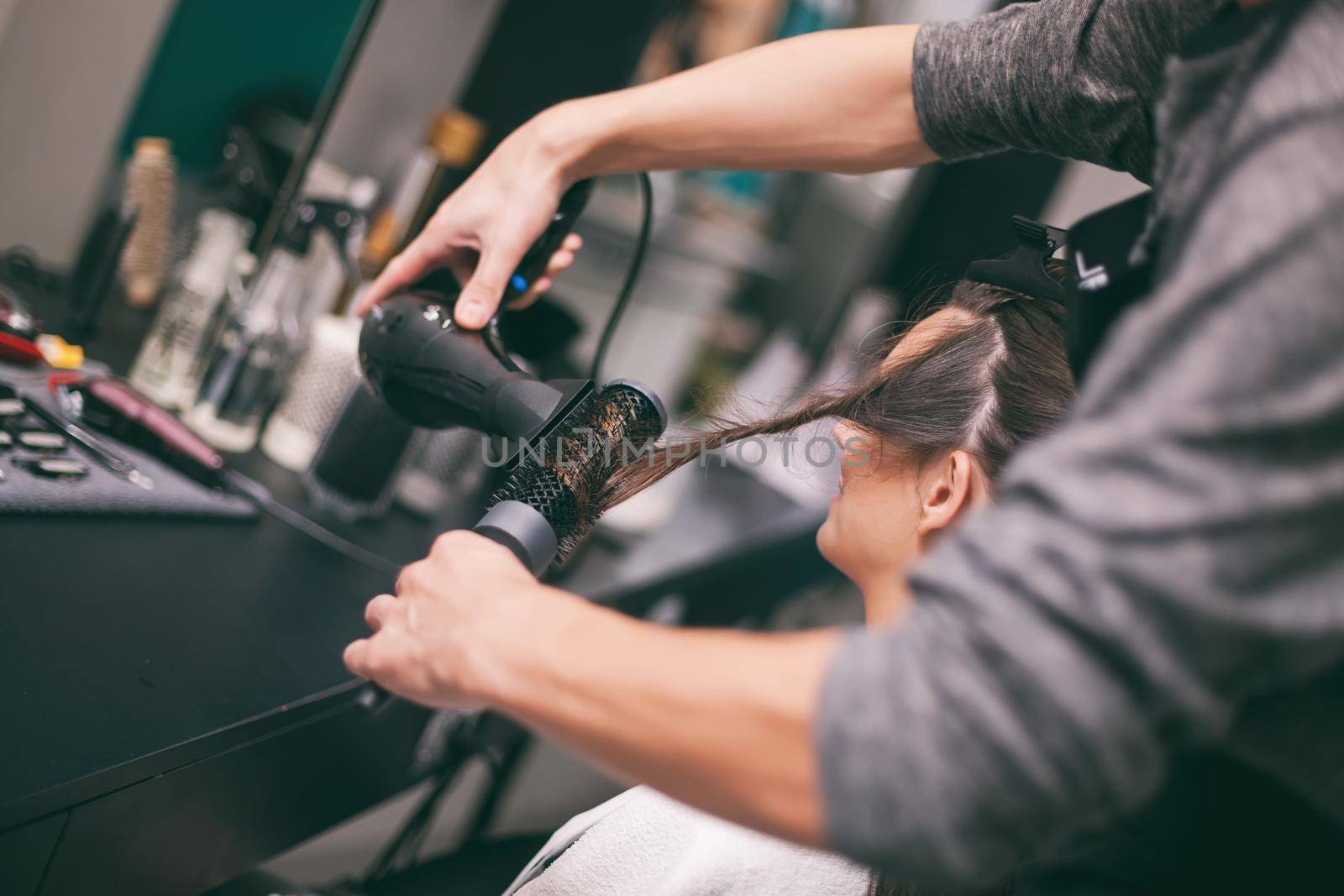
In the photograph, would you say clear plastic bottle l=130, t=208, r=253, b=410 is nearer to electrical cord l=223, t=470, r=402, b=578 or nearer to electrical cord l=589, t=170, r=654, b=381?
electrical cord l=223, t=470, r=402, b=578

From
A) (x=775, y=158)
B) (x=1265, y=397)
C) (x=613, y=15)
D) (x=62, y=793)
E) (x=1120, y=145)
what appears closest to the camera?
Answer: (x=1265, y=397)

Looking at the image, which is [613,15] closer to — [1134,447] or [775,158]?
[775,158]

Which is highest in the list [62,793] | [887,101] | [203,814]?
[887,101]

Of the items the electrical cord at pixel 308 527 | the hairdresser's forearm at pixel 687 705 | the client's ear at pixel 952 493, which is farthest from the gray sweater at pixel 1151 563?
the electrical cord at pixel 308 527

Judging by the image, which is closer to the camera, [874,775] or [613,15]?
[874,775]

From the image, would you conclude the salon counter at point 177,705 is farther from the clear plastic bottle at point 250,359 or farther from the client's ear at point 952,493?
the client's ear at point 952,493

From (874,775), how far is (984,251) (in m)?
0.69

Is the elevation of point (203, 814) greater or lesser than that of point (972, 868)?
lesser

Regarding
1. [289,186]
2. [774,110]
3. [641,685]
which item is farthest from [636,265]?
[641,685]

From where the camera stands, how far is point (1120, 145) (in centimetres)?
80

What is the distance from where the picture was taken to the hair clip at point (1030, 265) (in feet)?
2.74

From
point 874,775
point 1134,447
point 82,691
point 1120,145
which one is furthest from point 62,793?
point 1120,145

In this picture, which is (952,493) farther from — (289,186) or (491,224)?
(289,186)

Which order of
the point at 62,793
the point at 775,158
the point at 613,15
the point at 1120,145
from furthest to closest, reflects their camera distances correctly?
1. the point at 613,15
2. the point at 775,158
3. the point at 1120,145
4. the point at 62,793
